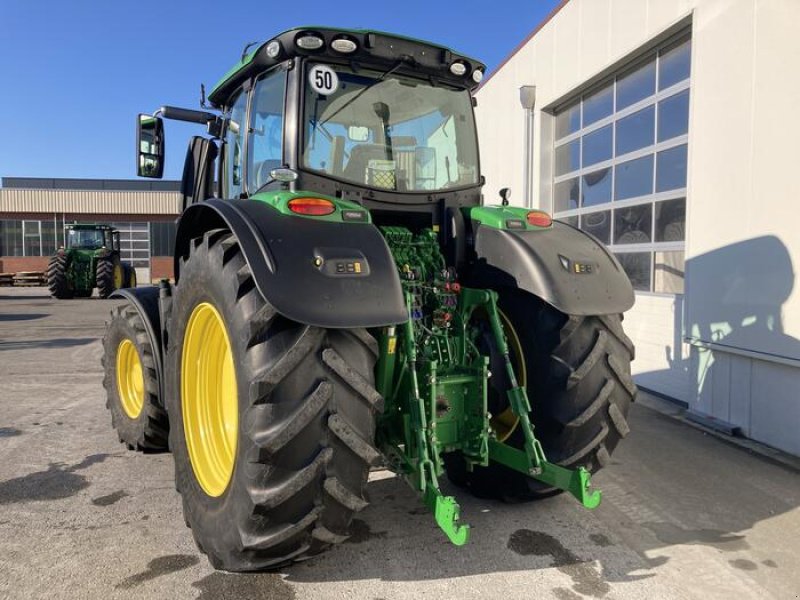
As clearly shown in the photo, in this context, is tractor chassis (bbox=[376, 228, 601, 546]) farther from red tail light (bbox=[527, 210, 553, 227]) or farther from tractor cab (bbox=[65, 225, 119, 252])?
tractor cab (bbox=[65, 225, 119, 252])

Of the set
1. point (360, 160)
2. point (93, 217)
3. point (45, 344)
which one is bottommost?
point (45, 344)

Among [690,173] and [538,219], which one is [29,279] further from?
[538,219]

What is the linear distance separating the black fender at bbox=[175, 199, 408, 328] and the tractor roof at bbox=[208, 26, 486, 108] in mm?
944

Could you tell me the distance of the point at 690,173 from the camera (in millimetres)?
5660

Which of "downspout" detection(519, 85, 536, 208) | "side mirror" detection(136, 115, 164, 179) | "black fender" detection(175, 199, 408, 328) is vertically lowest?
"black fender" detection(175, 199, 408, 328)

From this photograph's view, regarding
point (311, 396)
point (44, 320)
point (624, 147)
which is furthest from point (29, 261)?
point (311, 396)

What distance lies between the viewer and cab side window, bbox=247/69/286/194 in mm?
3303

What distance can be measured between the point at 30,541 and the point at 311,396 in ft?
6.19

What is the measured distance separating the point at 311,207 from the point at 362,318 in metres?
0.65

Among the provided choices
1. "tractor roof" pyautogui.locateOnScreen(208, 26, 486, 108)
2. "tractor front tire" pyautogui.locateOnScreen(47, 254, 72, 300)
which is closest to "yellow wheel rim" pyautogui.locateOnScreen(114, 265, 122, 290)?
"tractor front tire" pyautogui.locateOnScreen(47, 254, 72, 300)

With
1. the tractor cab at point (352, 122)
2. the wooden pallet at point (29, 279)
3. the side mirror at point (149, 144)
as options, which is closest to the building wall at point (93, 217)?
the wooden pallet at point (29, 279)

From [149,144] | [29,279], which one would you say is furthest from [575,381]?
[29,279]

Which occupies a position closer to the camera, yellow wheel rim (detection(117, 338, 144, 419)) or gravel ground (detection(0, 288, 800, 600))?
gravel ground (detection(0, 288, 800, 600))

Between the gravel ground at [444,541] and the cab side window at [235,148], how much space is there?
76.4 inches
